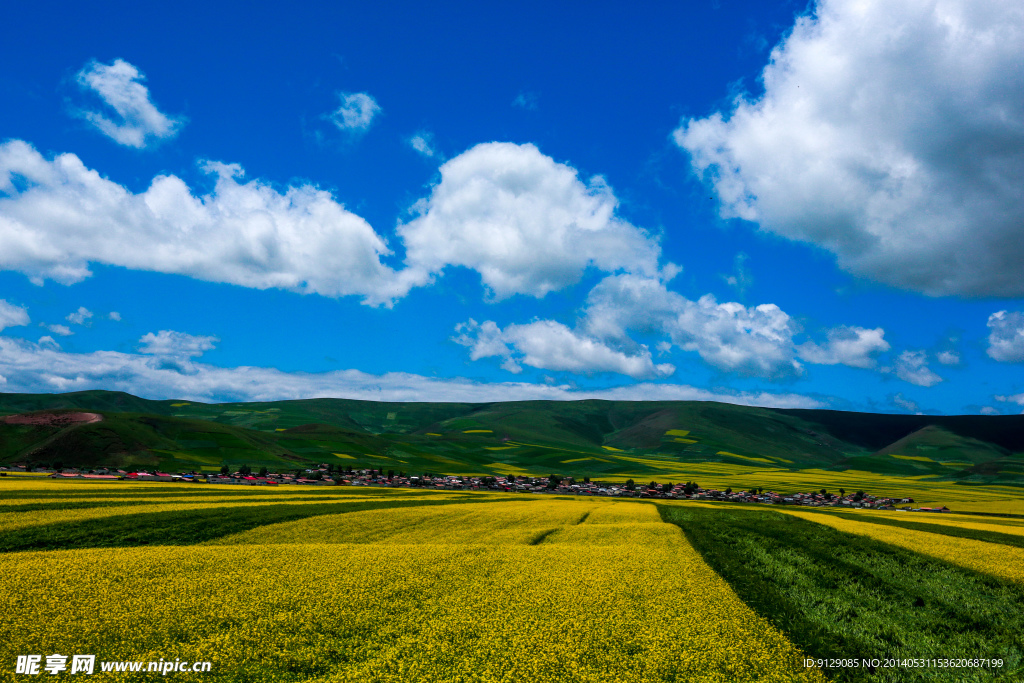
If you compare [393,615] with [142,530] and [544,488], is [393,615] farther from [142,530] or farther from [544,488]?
[544,488]

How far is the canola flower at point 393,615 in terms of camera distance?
10.9 metres

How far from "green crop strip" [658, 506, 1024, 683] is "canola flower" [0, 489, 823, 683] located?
147 centimetres

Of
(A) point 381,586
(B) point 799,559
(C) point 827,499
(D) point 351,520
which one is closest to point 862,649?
(B) point 799,559

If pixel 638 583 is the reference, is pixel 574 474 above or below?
below

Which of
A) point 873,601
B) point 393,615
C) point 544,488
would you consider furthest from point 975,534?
point 544,488

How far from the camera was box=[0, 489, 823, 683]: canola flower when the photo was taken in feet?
35.8

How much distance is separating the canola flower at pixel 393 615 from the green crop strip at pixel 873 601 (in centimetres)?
147

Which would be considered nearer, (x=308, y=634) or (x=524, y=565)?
(x=308, y=634)

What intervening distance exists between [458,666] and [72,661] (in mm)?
8254

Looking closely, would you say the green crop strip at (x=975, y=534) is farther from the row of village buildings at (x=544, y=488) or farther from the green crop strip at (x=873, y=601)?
the row of village buildings at (x=544, y=488)

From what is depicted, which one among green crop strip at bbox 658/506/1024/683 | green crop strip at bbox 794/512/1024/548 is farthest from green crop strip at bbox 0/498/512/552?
green crop strip at bbox 794/512/1024/548

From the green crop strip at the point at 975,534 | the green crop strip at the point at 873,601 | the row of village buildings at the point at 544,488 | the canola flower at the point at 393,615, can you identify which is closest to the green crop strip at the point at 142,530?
the canola flower at the point at 393,615

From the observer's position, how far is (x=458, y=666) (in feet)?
35.3

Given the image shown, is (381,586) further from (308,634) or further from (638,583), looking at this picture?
(638,583)
